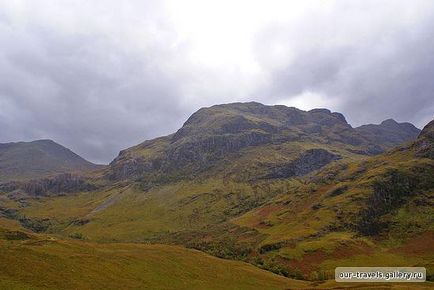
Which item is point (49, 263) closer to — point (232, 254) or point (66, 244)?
point (66, 244)

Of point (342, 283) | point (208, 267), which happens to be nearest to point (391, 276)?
point (342, 283)

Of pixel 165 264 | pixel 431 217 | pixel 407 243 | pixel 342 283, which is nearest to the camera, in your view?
pixel 165 264

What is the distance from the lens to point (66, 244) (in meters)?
95.9

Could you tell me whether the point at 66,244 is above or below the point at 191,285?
above

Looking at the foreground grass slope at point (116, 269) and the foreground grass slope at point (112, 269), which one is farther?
the foreground grass slope at point (116, 269)

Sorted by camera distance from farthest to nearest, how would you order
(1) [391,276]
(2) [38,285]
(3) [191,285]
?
(1) [391,276] → (3) [191,285] → (2) [38,285]

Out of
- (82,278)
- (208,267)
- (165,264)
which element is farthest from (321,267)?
(82,278)

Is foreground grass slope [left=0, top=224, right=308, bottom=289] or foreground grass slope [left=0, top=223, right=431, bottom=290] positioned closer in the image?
foreground grass slope [left=0, top=224, right=308, bottom=289]

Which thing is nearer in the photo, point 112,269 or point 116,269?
point 112,269

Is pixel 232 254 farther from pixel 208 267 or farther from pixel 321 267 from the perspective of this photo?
pixel 208 267

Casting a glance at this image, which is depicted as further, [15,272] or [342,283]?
[342,283]

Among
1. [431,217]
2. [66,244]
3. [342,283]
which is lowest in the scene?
[342,283]

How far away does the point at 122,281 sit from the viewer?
252 feet

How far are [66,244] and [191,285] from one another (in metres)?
31.0
